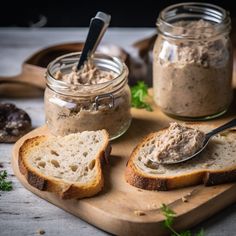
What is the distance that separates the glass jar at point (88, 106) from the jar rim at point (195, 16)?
0.35 metres

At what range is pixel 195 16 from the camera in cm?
389

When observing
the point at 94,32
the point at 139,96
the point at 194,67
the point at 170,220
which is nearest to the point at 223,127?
the point at 194,67

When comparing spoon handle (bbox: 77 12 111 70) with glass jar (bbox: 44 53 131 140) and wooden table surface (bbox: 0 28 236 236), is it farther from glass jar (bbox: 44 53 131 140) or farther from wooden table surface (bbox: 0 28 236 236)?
wooden table surface (bbox: 0 28 236 236)

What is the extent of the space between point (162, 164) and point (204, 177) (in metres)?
0.21

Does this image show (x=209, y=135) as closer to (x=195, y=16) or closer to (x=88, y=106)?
(x=88, y=106)

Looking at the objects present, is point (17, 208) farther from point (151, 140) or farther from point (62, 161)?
point (151, 140)

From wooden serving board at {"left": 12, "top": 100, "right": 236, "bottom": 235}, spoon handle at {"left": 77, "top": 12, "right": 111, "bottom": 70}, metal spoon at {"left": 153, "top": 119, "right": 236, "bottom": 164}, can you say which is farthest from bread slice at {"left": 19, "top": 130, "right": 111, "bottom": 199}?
spoon handle at {"left": 77, "top": 12, "right": 111, "bottom": 70}

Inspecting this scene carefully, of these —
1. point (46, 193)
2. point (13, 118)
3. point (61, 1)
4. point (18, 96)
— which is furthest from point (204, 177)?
point (61, 1)

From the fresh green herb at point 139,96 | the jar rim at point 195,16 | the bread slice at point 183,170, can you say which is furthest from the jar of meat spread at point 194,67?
the bread slice at point 183,170

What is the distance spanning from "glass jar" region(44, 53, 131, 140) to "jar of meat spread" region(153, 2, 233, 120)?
0.80 ft

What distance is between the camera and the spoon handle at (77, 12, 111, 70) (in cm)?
354

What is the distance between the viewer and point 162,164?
125 inches

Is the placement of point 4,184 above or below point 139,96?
below

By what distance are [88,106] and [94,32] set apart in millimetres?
427
